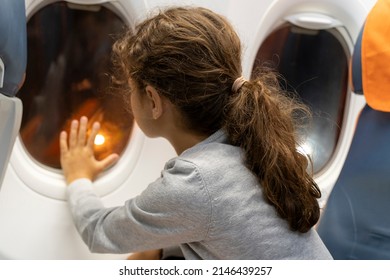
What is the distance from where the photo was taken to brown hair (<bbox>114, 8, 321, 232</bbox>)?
811 mm

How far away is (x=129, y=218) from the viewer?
84cm

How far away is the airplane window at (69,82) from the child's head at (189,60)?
278mm

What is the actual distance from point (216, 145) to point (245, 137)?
51mm

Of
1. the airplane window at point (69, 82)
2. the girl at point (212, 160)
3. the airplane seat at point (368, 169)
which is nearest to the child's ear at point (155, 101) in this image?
the girl at point (212, 160)

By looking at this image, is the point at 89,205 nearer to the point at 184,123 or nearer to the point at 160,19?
the point at 184,123

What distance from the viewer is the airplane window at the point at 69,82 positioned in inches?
43.0

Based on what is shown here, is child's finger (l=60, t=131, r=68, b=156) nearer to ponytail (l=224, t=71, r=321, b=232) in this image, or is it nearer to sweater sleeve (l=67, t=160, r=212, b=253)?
sweater sleeve (l=67, t=160, r=212, b=253)

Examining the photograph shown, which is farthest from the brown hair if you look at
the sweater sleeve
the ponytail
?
the sweater sleeve

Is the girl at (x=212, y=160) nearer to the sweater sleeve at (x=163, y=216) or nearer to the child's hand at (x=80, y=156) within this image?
the sweater sleeve at (x=163, y=216)

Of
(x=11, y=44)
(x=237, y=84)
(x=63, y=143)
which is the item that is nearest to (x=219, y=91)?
(x=237, y=84)

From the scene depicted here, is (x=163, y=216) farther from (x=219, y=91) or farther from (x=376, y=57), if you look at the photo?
(x=376, y=57)

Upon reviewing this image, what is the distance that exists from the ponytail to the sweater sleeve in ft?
0.37

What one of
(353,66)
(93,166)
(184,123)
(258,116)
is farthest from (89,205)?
(353,66)

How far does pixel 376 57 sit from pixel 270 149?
27 cm
